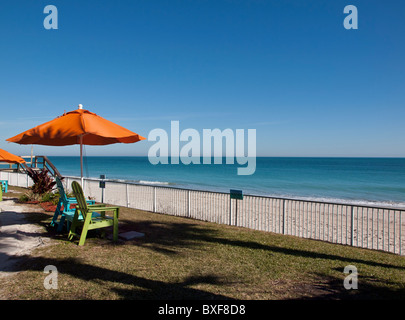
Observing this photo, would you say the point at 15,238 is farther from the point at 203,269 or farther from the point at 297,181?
the point at 297,181

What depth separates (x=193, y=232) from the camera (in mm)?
6922

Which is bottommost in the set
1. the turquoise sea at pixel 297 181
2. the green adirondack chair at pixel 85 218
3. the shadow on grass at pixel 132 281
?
the turquoise sea at pixel 297 181

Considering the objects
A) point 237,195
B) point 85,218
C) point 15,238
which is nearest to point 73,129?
point 85,218

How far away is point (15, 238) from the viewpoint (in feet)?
19.0

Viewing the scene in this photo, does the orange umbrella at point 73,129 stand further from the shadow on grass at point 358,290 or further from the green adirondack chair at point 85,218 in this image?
the shadow on grass at point 358,290

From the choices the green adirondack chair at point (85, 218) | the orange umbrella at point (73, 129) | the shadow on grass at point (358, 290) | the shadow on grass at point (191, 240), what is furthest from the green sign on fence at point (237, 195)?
the shadow on grass at point (358, 290)

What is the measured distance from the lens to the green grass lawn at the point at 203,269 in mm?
3486

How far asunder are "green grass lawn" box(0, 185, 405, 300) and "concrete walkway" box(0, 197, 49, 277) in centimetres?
21

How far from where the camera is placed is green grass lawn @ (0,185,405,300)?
→ 11.4ft

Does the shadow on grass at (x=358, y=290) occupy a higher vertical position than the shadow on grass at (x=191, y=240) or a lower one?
higher

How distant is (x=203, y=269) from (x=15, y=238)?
4348 mm

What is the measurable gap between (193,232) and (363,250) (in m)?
3.96

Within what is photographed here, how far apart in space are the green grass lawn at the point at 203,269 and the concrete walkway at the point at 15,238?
0.21 metres
